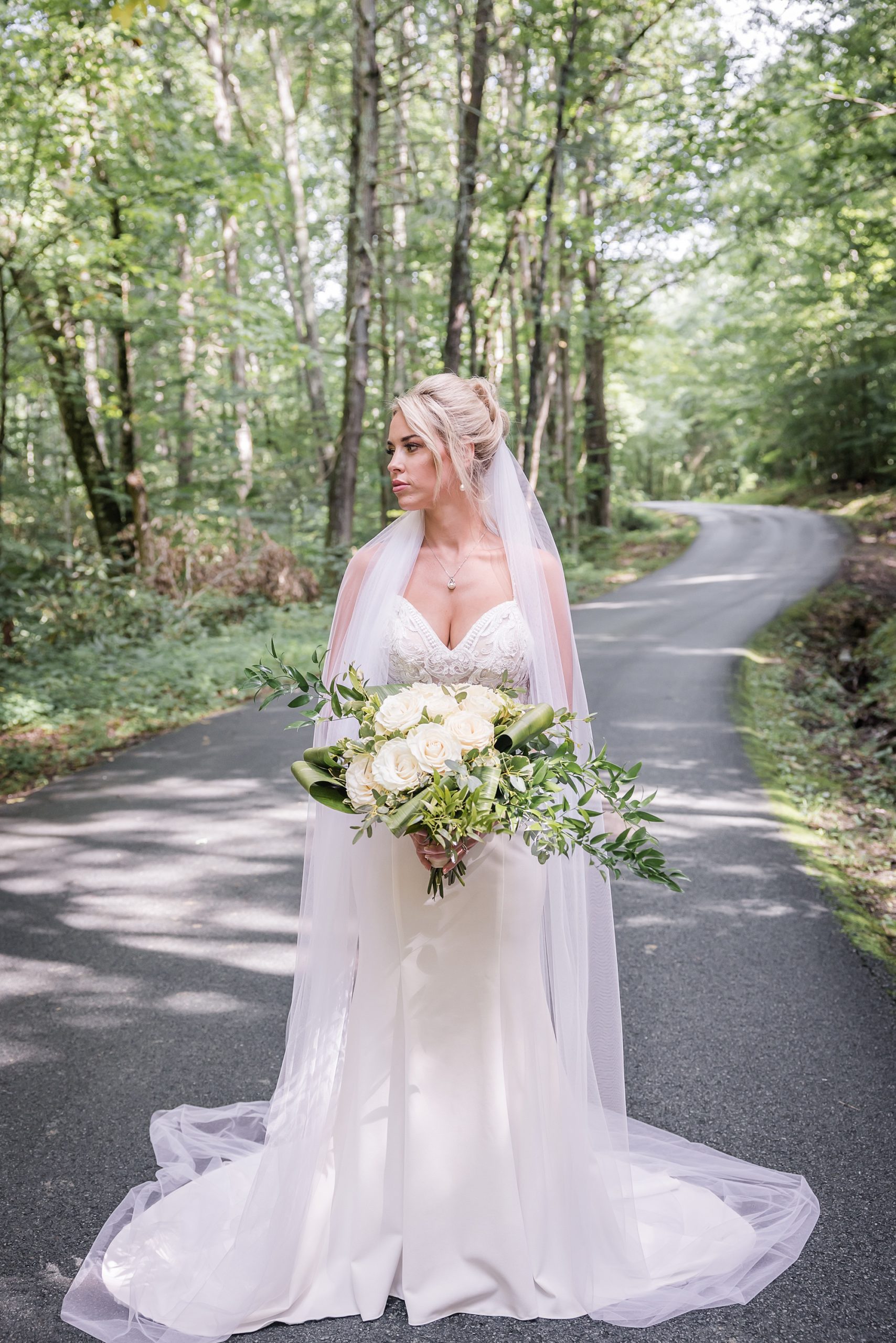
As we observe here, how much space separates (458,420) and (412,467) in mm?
206

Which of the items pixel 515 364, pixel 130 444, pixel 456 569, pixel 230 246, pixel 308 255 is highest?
pixel 308 255

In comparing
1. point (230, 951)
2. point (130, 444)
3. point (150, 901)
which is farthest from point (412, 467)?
point (130, 444)

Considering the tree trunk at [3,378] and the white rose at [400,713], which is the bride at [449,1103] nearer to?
the white rose at [400,713]

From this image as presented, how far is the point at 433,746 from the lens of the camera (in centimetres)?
219

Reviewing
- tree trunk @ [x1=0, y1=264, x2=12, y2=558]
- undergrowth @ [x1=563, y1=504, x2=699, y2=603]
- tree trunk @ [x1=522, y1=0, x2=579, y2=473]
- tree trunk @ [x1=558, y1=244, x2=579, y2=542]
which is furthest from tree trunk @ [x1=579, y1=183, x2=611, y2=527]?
tree trunk @ [x1=0, y1=264, x2=12, y2=558]

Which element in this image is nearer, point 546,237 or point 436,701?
point 436,701

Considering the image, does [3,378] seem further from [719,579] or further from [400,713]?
[719,579]

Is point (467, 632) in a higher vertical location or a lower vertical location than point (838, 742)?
higher

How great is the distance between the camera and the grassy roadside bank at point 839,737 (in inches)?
213

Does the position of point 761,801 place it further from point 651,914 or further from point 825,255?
point 825,255

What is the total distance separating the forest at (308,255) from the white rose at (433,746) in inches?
192

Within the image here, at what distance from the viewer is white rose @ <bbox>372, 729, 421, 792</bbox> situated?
2186 millimetres

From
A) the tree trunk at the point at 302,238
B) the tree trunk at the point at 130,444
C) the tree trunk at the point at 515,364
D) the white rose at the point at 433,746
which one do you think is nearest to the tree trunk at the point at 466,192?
the tree trunk at the point at 515,364

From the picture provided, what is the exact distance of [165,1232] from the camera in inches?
106
